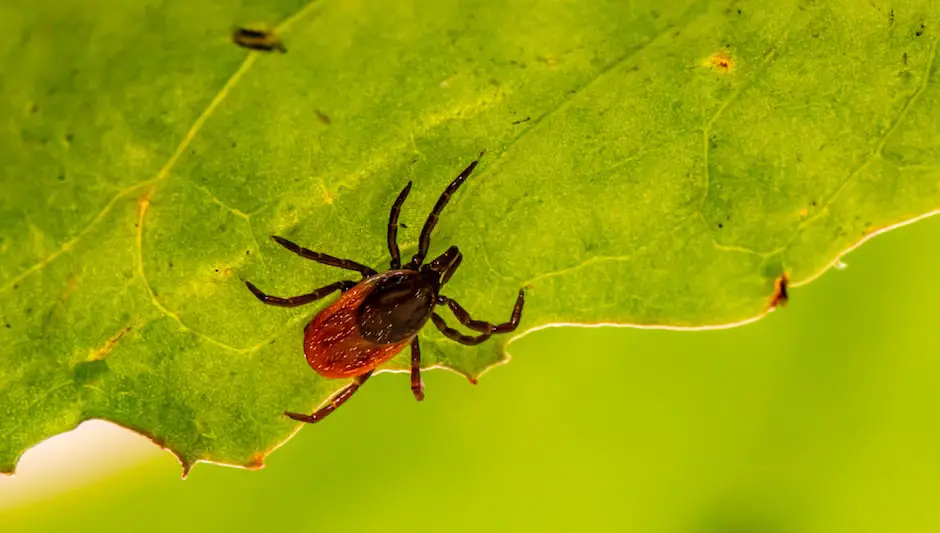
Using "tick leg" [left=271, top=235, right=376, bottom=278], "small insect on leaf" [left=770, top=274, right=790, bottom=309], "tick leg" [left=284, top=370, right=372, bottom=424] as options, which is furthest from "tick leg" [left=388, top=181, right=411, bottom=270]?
"small insect on leaf" [left=770, top=274, right=790, bottom=309]

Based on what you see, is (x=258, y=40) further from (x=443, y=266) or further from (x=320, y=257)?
(x=443, y=266)

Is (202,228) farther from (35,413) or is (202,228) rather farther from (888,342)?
(888,342)

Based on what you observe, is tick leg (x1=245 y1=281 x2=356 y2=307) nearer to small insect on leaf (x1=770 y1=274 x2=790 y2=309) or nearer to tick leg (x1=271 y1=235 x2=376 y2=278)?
tick leg (x1=271 y1=235 x2=376 y2=278)

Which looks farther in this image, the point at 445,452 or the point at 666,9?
the point at 445,452

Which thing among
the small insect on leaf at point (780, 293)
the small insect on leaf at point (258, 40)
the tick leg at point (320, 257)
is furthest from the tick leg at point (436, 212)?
the small insect on leaf at point (780, 293)

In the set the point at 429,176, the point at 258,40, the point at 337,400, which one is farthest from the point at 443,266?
the point at 258,40

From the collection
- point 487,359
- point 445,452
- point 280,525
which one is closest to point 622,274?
point 487,359
